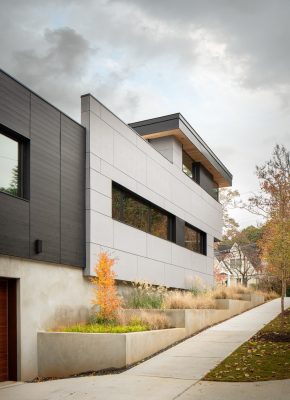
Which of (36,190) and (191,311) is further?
(191,311)

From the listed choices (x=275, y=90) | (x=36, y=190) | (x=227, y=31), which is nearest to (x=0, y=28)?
(x=36, y=190)

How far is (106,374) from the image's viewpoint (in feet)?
39.0

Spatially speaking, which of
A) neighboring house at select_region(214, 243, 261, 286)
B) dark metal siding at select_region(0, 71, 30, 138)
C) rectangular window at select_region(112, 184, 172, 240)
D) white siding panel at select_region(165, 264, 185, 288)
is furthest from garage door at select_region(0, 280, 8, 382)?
neighboring house at select_region(214, 243, 261, 286)

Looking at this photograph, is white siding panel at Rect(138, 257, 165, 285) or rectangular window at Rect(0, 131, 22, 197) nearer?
rectangular window at Rect(0, 131, 22, 197)

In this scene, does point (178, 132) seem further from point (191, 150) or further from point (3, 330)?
point (3, 330)

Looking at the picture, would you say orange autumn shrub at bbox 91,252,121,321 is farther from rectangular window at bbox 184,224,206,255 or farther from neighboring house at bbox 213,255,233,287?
neighboring house at bbox 213,255,233,287

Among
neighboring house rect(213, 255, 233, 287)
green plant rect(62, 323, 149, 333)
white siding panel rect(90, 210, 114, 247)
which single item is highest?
white siding panel rect(90, 210, 114, 247)

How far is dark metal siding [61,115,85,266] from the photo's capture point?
575 inches

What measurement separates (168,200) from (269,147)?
12.1m

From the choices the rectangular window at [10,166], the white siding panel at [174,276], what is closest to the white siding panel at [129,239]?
the white siding panel at [174,276]

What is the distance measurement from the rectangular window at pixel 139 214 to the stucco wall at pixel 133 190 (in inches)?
12.0

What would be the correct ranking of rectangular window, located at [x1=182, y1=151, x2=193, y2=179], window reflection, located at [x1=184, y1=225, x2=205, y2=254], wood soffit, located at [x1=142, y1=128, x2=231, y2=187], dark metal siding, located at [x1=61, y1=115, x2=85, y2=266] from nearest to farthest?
dark metal siding, located at [x1=61, y1=115, x2=85, y2=266] → wood soffit, located at [x1=142, y1=128, x2=231, y2=187] → window reflection, located at [x1=184, y1=225, x2=205, y2=254] → rectangular window, located at [x1=182, y1=151, x2=193, y2=179]

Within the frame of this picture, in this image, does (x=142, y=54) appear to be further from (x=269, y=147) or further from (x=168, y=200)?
(x=269, y=147)

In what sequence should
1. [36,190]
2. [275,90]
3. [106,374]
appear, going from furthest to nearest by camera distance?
[275,90]
[36,190]
[106,374]
